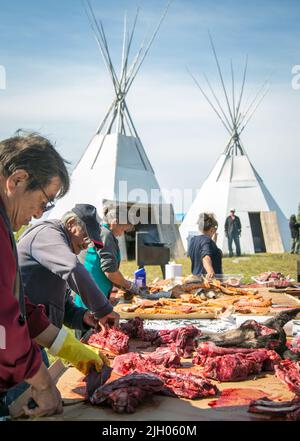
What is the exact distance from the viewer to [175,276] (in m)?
6.71

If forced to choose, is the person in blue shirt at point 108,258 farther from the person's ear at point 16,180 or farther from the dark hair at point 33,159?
the person's ear at point 16,180

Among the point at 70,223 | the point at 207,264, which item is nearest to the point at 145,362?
the point at 70,223

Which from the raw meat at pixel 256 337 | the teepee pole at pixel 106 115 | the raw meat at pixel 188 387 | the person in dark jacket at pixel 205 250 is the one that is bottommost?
the raw meat at pixel 188 387

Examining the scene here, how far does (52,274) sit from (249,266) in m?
13.3

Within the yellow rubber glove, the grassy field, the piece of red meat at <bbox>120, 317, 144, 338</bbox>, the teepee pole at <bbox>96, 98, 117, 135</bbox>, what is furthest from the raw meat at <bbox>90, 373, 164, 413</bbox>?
the teepee pole at <bbox>96, 98, 117, 135</bbox>

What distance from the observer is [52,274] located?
124 inches

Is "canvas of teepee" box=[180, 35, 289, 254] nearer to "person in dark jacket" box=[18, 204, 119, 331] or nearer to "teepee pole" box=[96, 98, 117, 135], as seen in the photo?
"teepee pole" box=[96, 98, 117, 135]

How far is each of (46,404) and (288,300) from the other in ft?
12.4

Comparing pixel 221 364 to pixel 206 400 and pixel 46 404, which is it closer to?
pixel 206 400

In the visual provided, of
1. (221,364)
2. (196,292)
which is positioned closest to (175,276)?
(196,292)

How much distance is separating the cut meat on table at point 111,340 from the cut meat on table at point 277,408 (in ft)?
3.87

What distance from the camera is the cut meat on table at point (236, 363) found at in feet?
8.42

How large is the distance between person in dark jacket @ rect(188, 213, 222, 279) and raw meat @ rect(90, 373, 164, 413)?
166 inches

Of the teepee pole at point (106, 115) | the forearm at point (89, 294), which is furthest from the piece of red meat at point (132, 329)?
the teepee pole at point (106, 115)
